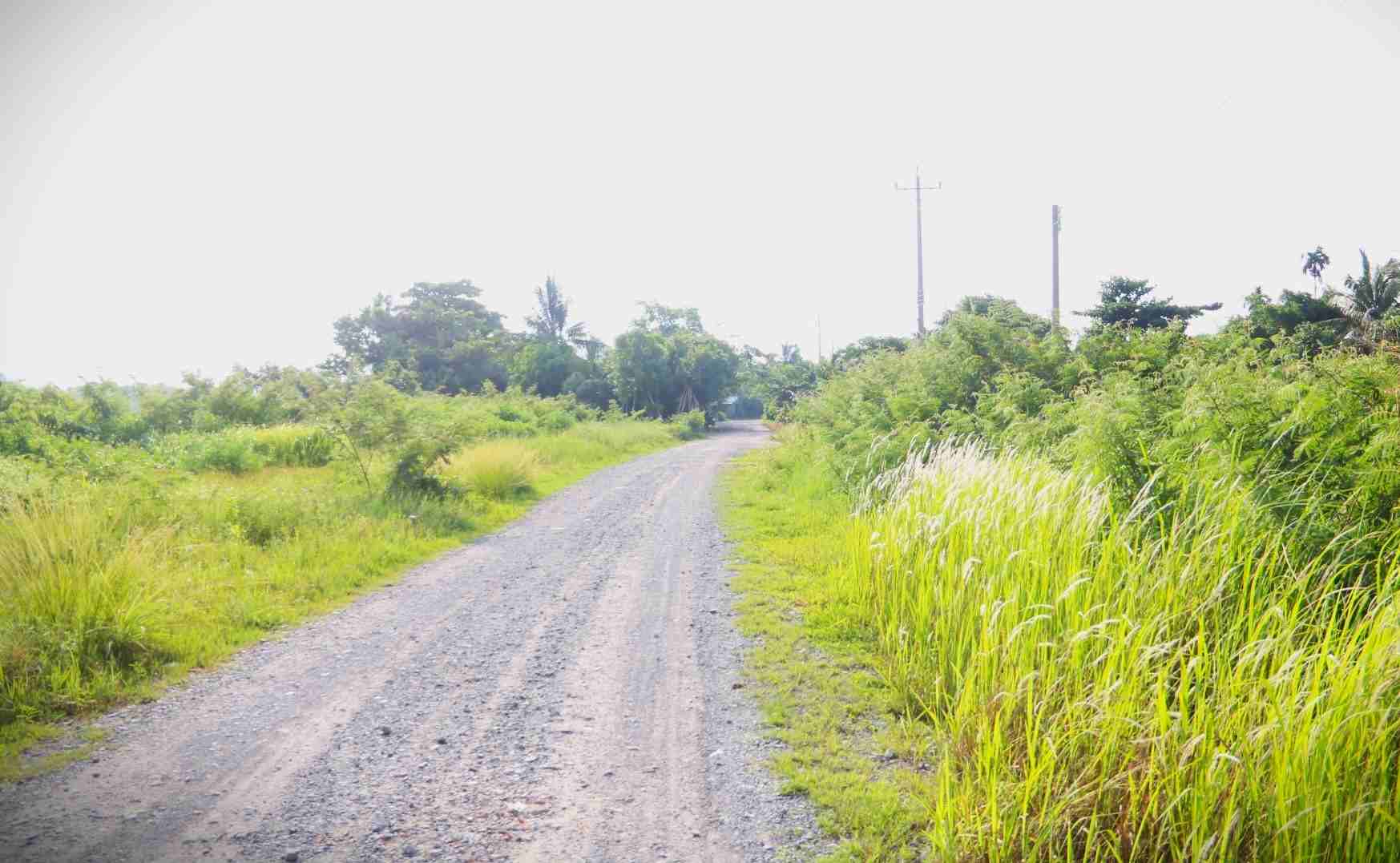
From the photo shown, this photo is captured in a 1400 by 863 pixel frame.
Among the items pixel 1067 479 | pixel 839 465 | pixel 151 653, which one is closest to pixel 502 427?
pixel 839 465

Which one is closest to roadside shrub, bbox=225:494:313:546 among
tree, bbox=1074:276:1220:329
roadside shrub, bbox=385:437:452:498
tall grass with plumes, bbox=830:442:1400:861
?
roadside shrub, bbox=385:437:452:498

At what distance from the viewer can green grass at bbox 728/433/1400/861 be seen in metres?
2.48

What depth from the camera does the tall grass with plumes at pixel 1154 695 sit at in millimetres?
2457

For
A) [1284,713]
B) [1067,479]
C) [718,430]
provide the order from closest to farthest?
1. [1284,713]
2. [1067,479]
3. [718,430]

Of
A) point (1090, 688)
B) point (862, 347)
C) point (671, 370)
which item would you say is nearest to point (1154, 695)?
point (1090, 688)

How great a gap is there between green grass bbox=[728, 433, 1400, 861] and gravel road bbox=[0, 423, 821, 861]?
0.49m

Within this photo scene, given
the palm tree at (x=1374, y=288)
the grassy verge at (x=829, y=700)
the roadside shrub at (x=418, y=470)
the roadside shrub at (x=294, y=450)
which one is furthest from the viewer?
the palm tree at (x=1374, y=288)

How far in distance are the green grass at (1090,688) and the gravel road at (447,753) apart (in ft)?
1.61

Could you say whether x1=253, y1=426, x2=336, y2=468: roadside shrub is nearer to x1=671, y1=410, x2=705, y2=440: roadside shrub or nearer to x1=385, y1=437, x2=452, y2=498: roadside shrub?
x1=385, y1=437, x2=452, y2=498: roadside shrub

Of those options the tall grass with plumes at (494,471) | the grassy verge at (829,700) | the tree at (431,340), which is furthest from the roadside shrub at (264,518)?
the tree at (431,340)

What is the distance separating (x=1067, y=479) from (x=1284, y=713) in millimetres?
2498

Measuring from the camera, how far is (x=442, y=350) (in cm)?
5256

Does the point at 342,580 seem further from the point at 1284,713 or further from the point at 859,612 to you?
the point at 1284,713

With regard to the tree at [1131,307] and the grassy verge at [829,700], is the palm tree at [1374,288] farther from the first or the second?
the grassy verge at [829,700]
